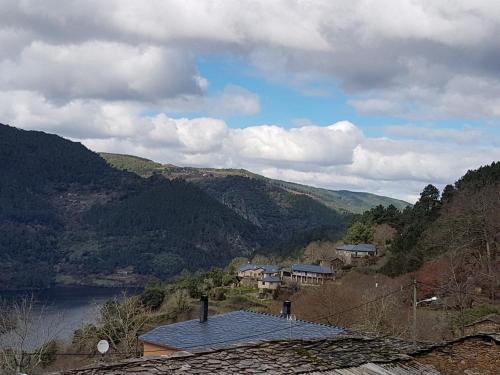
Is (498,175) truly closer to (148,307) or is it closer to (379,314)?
(379,314)

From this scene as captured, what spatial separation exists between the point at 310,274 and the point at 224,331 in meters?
52.8

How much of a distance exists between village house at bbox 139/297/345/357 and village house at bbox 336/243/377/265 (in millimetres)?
53638

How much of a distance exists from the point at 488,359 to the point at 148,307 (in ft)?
189

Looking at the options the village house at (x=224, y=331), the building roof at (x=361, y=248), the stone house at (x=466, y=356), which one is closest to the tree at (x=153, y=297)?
the building roof at (x=361, y=248)

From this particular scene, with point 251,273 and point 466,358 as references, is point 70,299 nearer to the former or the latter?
point 251,273

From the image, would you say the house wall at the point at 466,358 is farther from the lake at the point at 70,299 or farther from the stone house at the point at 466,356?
the lake at the point at 70,299

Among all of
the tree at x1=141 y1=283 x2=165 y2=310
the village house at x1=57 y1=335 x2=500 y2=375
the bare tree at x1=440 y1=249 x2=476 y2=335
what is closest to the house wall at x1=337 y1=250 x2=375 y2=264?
the tree at x1=141 y1=283 x2=165 y2=310

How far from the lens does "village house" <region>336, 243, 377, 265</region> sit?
74.8m

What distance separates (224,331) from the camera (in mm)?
21328

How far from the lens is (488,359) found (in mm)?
8977

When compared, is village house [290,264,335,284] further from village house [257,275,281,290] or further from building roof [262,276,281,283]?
village house [257,275,281,290]

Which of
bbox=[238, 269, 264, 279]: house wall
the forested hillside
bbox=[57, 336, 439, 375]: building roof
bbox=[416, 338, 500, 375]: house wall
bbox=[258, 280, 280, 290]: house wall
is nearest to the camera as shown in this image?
bbox=[57, 336, 439, 375]: building roof

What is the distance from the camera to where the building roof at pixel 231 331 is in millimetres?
19763

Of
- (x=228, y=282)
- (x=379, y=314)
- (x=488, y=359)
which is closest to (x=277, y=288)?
(x=228, y=282)
